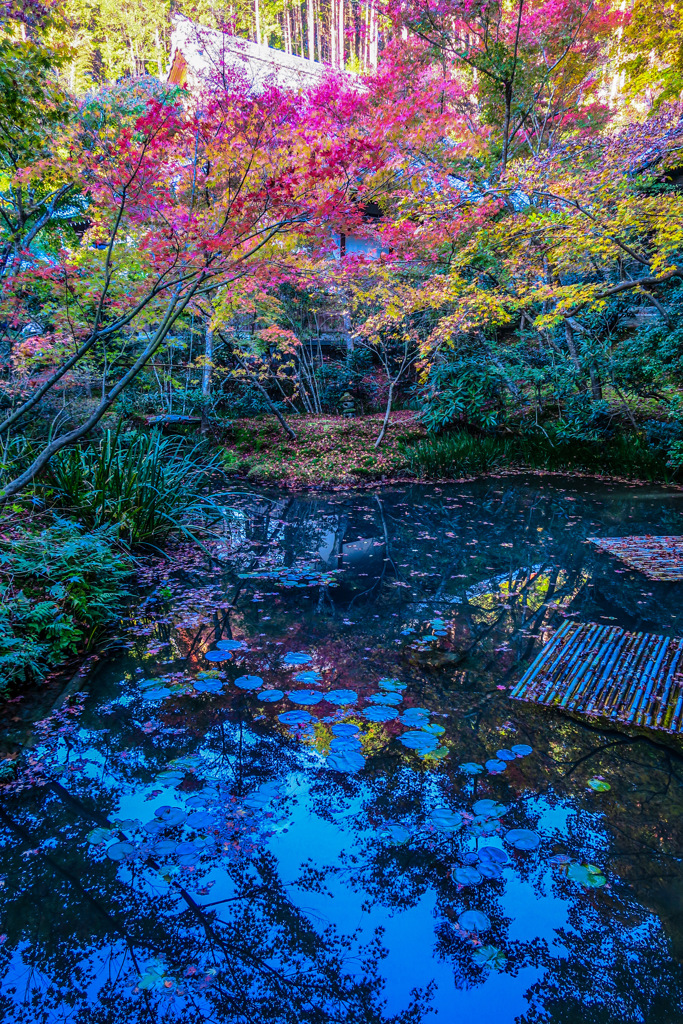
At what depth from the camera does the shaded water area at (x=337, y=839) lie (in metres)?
1.46

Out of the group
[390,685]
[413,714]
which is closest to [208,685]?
[390,685]

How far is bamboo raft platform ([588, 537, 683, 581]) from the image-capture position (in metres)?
4.62

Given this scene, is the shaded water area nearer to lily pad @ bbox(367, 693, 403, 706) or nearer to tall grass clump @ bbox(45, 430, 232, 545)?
lily pad @ bbox(367, 693, 403, 706)

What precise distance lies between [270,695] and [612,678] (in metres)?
1.94

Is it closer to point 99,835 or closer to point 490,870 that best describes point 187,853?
point 99,835

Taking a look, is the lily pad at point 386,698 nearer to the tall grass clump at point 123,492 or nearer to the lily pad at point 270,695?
the lily pad at point 270,695

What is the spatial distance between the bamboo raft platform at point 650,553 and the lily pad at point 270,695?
11.7 feet

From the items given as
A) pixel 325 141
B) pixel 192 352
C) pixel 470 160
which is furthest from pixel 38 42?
pixel 470 160

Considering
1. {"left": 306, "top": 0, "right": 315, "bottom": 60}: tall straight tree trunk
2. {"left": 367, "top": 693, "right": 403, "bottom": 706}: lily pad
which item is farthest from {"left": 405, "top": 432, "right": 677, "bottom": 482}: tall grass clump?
{"left": 306, "top": 0, "right": 315, "bottom": 60}: tall straight tree trunk

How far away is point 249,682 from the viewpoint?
293 cm

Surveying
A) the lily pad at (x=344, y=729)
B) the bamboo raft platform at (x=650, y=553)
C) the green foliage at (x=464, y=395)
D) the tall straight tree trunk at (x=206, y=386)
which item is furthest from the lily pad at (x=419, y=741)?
the tall straight tree trunk at (x=206, y=386)

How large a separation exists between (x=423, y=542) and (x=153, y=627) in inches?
123

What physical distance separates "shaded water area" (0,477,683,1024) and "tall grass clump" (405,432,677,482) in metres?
5.75

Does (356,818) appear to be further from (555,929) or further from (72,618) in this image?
(72,618)
